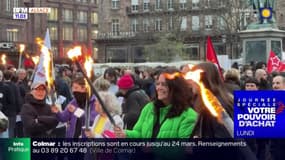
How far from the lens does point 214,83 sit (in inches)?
205

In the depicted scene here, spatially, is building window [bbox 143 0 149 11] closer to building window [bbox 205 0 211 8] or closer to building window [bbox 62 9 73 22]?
building window [bbox 205 0 211 8]

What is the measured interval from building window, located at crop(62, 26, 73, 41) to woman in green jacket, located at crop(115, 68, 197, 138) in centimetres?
8341

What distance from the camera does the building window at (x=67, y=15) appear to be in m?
88.2

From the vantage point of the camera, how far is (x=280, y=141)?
5562 millimetres

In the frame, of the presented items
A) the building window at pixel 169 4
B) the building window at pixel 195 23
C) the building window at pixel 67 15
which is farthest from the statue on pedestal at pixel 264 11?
the building window at pixel 67 15

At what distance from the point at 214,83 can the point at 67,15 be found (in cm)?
8495

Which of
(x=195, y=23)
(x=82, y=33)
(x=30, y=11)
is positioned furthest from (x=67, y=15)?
(x=30, y=11)

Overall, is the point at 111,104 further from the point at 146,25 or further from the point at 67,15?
the point at 67,15

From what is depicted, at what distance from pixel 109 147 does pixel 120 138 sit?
0.13m

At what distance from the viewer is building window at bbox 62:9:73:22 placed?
88188 mm

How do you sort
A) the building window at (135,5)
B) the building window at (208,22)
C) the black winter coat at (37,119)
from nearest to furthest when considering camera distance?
1. the black winter coat at (37,119)
2. the building window at (208,22)
3. the building window at (135,5)

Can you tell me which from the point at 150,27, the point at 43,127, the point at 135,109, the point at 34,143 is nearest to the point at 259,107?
the point at 34,143

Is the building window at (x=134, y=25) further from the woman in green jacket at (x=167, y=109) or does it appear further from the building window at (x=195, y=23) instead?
the woman in green jacket at (x=167, y=109)

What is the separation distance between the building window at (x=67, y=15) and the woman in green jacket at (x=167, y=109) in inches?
3298
